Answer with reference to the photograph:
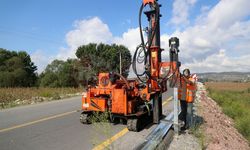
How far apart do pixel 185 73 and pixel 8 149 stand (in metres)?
5.68

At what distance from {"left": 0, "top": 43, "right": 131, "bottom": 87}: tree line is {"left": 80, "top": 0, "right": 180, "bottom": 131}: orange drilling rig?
3094 centimetres

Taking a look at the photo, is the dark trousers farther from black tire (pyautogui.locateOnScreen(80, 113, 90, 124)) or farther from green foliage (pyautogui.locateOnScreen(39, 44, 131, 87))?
green foliage (pyautogui.locateOnScreen(39, 44, 131, 87))

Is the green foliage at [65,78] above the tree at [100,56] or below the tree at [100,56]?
below

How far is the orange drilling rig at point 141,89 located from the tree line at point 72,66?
102 ft

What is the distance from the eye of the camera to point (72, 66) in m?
42.8

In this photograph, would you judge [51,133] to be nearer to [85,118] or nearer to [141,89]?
[85,118]

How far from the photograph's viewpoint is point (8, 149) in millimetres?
5172

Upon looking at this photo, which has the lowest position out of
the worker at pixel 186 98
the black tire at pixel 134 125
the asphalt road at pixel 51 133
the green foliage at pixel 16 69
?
the asphalt road at pixel 51 133

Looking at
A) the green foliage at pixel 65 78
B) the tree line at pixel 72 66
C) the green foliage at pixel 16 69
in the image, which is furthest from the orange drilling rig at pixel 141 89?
the green foliage at pixel 16 69

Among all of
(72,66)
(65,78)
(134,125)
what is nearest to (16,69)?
(65,78)

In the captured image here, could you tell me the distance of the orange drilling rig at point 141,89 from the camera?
6.91 meters

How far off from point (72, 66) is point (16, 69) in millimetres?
11116

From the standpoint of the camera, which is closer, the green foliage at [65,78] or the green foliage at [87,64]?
the green foliage at [87,64]

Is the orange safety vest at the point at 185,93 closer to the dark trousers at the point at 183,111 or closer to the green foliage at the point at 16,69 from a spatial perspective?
the dark trousers at the point at 183,111
